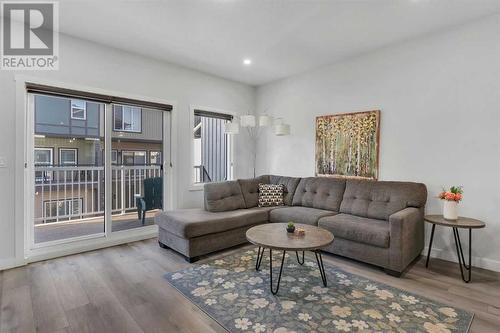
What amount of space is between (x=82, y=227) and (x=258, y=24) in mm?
4006

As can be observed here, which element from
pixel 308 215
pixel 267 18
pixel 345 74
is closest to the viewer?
pixel 267 18

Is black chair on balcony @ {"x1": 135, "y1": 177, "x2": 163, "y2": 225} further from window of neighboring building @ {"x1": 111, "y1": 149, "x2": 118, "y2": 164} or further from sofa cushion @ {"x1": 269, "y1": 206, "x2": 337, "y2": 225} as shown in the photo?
sofa cushion @ {"x1": 269, "y1": 206, "x2": 337, "y2": 225}

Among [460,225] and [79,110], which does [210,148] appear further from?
[460,225]

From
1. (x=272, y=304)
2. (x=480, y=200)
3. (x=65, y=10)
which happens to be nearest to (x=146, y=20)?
(x=65, y=10)

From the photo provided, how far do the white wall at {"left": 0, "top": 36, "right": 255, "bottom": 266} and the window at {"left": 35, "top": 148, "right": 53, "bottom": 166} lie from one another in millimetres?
363

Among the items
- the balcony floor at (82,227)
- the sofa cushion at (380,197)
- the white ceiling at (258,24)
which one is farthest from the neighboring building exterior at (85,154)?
the sofa cushion at (380,197)

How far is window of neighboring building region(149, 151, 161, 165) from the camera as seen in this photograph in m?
4.20

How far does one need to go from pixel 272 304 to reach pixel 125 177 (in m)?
3.18

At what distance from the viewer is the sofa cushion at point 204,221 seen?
3.02m

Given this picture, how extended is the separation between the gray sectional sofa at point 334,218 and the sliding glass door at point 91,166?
0.95 meters

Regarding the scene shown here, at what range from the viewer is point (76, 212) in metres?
4.29

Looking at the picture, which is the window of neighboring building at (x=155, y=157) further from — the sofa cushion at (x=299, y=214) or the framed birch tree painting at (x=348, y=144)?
the framed birch tree painting at (x=348, y=144)

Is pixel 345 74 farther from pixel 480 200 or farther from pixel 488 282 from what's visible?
pixel 488 282

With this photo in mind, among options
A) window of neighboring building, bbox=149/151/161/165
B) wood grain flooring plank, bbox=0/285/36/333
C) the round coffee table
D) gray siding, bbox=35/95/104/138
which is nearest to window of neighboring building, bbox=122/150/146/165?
window of neighboring building, bbox=149/151/161/165
